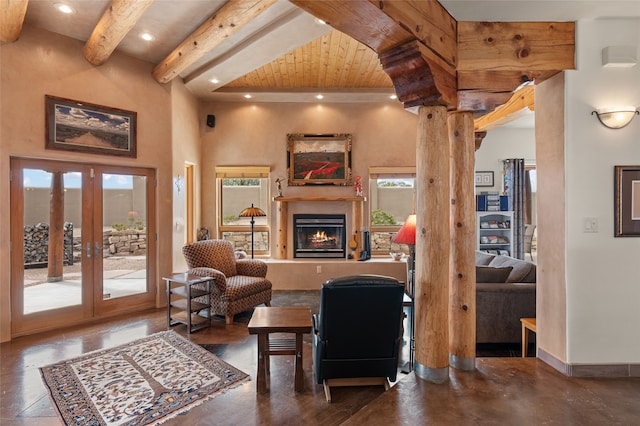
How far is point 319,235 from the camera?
20.2 ft

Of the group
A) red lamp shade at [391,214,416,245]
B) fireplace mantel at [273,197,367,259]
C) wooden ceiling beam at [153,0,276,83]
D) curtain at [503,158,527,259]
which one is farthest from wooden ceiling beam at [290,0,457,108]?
curtain at [503,158,527,259]

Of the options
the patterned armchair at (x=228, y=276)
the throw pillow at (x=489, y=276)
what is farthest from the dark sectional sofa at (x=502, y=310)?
the patterned armchair at (x=228, y=276)

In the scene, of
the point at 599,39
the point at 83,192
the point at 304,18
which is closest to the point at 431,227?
the point at 599,39

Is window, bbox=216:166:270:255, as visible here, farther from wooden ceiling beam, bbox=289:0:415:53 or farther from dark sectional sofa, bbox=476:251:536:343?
wooden ceiling beam, bbox=289:0:415:53

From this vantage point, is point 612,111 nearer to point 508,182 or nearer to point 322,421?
point 322,421

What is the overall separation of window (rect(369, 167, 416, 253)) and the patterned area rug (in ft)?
12.8

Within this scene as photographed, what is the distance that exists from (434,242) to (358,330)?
86cm

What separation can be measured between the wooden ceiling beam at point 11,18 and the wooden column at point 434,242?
12.4ft

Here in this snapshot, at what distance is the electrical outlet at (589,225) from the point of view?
8.52 ft

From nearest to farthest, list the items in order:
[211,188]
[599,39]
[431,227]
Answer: [431,227]
[599,39]
[211,188]

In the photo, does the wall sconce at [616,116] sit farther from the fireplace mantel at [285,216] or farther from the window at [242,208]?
the window at [242,208]

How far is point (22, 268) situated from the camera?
148 inches

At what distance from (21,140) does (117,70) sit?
1.48 metres

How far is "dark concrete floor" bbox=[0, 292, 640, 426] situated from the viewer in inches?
82.6
